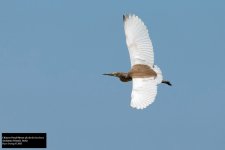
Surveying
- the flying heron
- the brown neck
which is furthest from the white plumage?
the brown neck

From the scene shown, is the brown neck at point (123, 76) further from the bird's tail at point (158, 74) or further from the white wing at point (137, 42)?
the bird's tail at point (158, 74)

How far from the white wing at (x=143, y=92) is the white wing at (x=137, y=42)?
518 millimetres

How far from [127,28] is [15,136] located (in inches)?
132

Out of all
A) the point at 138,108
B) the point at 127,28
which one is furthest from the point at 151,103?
the point at 127,28

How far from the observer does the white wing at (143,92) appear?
1102 inches

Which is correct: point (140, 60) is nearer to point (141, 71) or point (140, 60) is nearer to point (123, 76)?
point (141, 71)

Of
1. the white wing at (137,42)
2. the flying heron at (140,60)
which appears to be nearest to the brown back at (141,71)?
the flying heron at (140,60)

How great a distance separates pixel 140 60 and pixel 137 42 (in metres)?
0.39

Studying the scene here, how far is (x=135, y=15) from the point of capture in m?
28.9

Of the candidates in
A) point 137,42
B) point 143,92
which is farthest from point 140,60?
point 143,92

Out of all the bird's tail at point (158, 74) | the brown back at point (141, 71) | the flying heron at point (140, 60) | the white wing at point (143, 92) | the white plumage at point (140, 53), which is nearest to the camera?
the white wing at point (143, 92)

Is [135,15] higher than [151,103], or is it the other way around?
[135,15]

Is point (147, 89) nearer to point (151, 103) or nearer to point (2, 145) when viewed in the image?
point (151, 103)

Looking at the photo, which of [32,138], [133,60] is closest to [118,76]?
[133,60]
